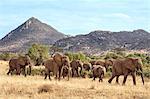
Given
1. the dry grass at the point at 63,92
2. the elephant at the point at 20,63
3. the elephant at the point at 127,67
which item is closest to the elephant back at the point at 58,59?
→ the elephant at the point at 127,67

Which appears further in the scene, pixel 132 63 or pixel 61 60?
pixel 61 60

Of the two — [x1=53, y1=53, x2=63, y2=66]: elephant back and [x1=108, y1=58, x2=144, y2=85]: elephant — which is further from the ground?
[x1=53, y1=53, x2=63, y2=66]: elephant back

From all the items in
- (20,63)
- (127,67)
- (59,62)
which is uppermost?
(20,63)

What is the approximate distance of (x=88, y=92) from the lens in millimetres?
21625

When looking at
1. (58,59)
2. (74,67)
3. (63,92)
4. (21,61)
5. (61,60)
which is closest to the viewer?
(63,92)

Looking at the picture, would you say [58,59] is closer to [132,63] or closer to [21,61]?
[132,63]

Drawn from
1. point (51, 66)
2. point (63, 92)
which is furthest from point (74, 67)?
point (63, 92)

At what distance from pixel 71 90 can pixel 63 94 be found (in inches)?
47.4

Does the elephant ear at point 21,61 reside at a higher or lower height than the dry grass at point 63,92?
higher

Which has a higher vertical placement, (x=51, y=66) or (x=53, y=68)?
(x=51, y=66)

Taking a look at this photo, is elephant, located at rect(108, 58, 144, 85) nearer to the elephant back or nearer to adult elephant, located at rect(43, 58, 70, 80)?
adult elephant, located at rect(43, 58, 70, 80)

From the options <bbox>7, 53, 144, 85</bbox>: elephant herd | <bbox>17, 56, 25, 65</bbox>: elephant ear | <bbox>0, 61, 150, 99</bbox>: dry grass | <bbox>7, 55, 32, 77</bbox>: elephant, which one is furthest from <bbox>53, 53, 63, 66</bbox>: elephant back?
<bbox>0, 61, 150, 99</bbox>: dry grass

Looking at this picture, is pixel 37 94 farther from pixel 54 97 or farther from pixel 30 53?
pixel 30 53

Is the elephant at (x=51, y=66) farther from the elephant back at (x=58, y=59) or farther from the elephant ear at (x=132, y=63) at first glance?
the elephant ear at (x=132, y=63)
